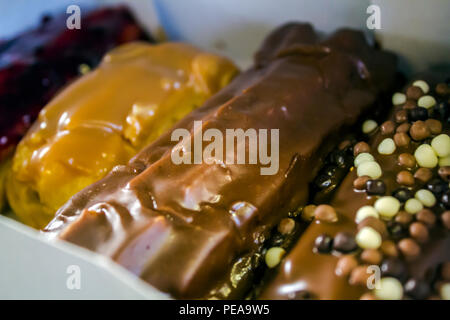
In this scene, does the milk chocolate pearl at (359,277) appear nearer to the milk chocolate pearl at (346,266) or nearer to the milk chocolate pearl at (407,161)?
the milk chocolate pearl at (346,266)

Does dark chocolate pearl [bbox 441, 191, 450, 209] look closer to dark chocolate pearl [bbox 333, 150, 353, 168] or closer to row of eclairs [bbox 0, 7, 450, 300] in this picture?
row of eclairs [bbox 0, 7, 450, 300]

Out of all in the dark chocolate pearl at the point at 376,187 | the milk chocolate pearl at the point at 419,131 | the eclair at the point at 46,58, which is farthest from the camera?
the eclair at the point at 46,58

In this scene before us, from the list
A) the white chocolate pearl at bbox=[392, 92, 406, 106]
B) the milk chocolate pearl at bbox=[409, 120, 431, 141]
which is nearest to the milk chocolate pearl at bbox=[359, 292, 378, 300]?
the milk chocolate pearl at bbox=[409, 120, 431, 141]

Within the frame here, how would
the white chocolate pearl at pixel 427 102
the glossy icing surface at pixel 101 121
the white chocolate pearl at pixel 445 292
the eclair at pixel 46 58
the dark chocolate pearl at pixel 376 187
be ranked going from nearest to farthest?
1. the white chocolate pearl at pixel 445 292
2. the dark chocolate pearl at pixel 376 187
3. the white chocolate pearl at pixel 427 102
4. the glossy icing surface at pixel 101 121
5. the eclair at pixel 46 58

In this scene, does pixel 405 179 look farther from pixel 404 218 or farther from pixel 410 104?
pixel 410 104

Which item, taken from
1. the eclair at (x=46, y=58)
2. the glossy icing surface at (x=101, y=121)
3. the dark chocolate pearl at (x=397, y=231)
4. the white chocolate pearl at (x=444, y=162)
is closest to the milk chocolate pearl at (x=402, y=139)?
the white chocolate pearl at (x=444, y=162)

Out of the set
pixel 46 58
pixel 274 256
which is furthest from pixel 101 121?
pixel 274 256
